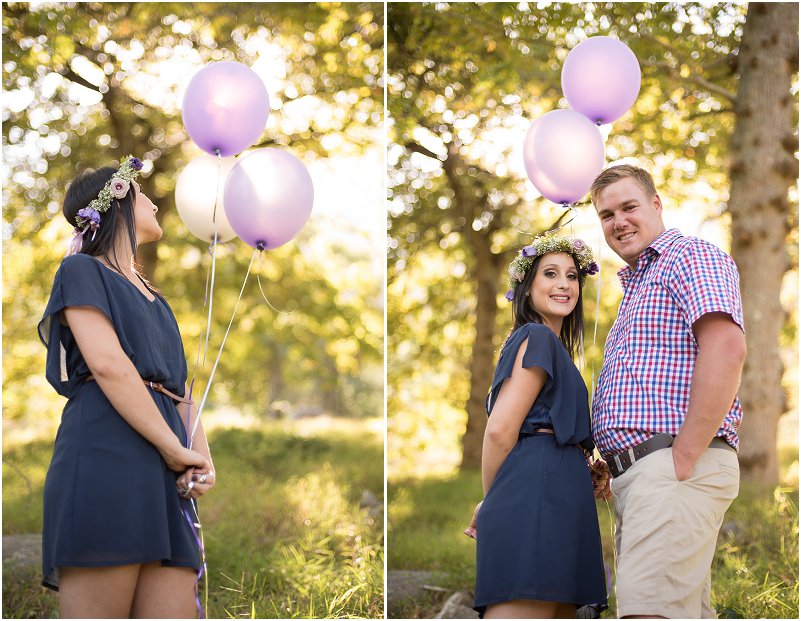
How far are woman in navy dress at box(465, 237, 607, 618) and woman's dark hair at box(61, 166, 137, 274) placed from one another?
1.24 meters

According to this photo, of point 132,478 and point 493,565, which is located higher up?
point 132,478

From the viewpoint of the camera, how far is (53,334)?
2.15 meters

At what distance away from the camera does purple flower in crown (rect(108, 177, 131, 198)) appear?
229 cm

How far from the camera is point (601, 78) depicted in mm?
3258

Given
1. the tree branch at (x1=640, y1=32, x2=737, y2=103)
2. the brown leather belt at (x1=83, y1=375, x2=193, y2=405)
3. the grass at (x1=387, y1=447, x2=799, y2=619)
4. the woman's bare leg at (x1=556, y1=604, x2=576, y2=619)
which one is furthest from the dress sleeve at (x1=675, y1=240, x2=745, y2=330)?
the tree branch at (x1=640, y1=32, x2=737, y2=103)

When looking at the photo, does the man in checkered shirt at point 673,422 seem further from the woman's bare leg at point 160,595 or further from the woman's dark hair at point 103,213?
the woman's dark hair at point 103,213

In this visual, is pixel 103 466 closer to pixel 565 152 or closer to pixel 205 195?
pixel 205 195

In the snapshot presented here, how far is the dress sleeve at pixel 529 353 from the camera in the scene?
2.30m

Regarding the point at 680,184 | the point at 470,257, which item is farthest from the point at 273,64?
the point at 680,184

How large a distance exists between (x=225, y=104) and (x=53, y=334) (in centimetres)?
113

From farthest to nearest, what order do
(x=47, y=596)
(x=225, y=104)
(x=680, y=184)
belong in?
(x=680, y=184)
(x=47, y=596)
(x=225, y=104)

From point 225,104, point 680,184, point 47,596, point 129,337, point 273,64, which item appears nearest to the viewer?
point 129,337

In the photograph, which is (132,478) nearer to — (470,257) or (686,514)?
(686,514)

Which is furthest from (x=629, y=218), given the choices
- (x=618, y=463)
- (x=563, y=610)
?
(x=563, y=610)
